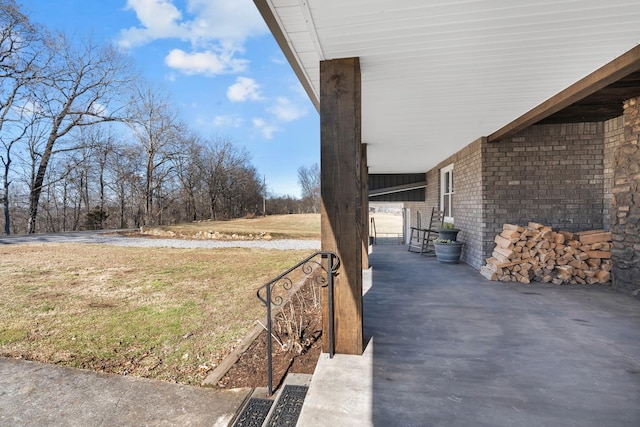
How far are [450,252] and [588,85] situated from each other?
3.72m

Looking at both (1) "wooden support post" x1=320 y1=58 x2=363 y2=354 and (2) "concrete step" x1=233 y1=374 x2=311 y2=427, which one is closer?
(2) "concrete step" x1=233 y1=374 x2=311 y2=427

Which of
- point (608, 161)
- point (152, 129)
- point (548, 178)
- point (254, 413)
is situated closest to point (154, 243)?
point (152, 129)

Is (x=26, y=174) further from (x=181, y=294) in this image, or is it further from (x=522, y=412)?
(x=522, y=412)

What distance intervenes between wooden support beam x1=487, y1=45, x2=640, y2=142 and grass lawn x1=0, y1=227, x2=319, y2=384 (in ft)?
14.0

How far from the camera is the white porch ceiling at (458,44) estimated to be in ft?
6.27

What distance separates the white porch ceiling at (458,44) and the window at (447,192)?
392cm

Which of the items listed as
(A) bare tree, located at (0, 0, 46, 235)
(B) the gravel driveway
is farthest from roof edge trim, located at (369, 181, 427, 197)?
(A) bare tree, located at (0, 0, 46, 235)

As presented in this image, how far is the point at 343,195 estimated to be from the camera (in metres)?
2.28

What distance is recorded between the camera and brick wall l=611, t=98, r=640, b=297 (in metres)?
3.57

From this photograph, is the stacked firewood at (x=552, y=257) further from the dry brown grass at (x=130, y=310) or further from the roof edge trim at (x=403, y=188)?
the roof edge trim at (x=403, y=188)

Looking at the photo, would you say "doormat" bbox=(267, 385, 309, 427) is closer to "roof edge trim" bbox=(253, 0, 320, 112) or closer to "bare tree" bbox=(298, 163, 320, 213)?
"roof edge trim" bbox=(253, 0, 320, 112)

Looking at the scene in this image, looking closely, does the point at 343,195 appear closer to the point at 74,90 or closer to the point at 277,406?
the point at 277,406

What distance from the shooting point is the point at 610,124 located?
4727 mm

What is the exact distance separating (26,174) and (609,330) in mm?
21039
